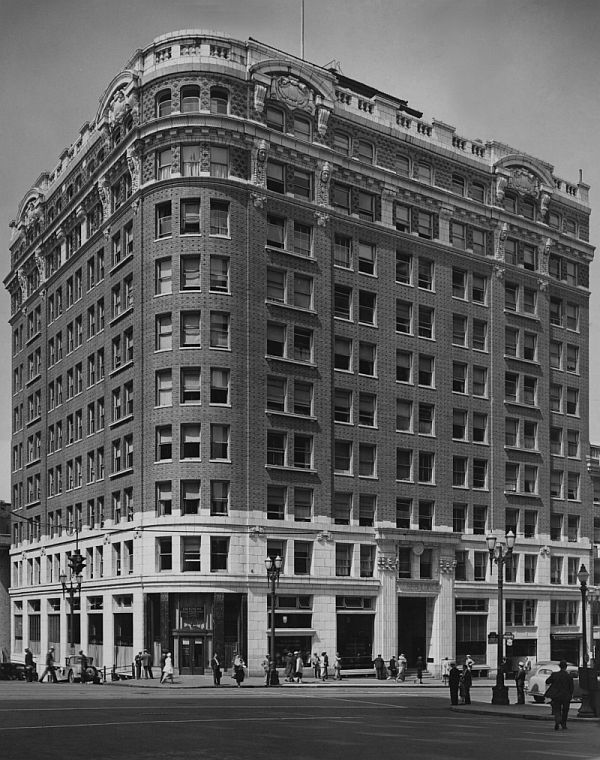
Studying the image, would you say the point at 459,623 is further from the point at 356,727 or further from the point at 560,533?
the point at 356,727

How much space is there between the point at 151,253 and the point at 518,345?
2969 centimetres

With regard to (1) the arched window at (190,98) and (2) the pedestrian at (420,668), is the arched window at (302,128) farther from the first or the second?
(2) the pedestrian at (420,668)

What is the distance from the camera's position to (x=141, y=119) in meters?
72.1

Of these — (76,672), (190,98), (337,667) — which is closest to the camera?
(76,672)

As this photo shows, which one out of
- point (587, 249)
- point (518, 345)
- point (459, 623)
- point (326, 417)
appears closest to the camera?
point (326, 417)

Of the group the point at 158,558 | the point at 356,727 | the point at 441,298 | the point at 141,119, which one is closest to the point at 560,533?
the point at 441,298

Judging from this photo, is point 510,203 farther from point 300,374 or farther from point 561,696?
point 561,696

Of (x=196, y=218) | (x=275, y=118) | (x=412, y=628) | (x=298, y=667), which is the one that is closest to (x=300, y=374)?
(x=196, y=218)

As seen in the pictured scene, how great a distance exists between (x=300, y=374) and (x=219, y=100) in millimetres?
17353

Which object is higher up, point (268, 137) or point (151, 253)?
point (268, 137)

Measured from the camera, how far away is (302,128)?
245 feet

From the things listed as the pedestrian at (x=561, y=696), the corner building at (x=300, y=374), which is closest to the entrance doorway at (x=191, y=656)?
the corner building at (x=300, y=374)

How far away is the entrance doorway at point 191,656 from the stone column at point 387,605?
1282cm

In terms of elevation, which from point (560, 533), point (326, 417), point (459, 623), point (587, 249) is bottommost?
point (459, 623)
